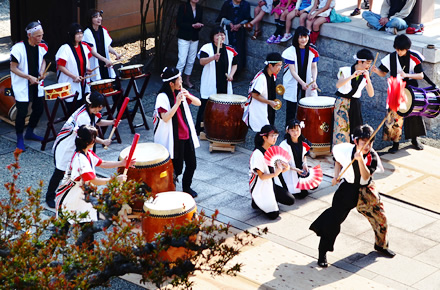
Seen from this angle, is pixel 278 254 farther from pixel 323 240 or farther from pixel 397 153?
pixel 397 153

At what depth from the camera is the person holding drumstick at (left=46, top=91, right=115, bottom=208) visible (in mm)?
7977

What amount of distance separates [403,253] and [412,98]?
2.89 metres

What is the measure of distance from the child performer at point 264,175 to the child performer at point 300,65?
2013 millimetres

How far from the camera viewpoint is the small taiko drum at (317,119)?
997 cm

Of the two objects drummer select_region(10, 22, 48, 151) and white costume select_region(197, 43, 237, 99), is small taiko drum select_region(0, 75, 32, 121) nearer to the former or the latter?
drummer select_region(10, 22, 48, 151)

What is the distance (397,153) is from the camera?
10.4 metres

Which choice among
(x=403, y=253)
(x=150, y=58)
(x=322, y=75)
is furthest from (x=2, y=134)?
(x=403, y=253)

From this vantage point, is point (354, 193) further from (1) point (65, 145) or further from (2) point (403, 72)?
(2) point (403, 72)

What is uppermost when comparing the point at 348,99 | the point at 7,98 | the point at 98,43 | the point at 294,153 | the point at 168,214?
the point at 98,43

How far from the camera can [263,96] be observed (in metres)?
9.73

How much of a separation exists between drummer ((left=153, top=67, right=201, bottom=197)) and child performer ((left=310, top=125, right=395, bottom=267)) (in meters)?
1.84

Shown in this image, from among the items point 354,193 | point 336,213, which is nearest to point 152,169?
point 336,213

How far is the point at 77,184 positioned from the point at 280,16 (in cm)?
636

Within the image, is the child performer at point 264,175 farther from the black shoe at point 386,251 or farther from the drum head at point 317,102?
the drum head at point 317,102
